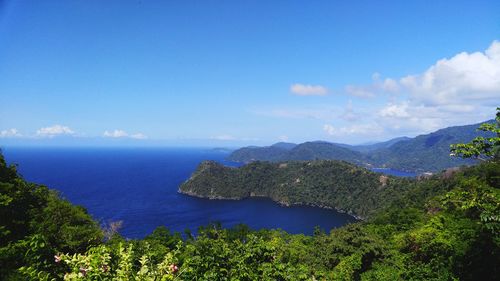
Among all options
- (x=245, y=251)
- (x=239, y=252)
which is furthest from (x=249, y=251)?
(x=239, y=252)

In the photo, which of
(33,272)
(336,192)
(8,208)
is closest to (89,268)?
(33,272)

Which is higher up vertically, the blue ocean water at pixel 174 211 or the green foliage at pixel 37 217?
the green foliage at pixel 37 217

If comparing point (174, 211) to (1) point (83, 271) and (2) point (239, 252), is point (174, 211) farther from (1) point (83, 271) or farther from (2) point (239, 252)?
(1) point (83, 271)

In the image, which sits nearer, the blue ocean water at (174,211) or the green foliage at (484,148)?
the green foliage at (484,148)

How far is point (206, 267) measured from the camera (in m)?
8.16

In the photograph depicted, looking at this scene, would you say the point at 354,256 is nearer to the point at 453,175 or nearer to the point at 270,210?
the point at 453,175

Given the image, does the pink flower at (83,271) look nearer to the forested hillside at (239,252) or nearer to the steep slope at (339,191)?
the forested hillside at (239,252)

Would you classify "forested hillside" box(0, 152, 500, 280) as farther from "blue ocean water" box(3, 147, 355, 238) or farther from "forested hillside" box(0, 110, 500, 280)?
"blue ocean water" box(3, 147, 355, 238)

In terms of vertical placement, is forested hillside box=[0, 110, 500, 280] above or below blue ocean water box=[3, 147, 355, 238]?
above

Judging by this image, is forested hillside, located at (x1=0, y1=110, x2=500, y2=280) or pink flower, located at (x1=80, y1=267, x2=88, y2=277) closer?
pink flower, located at (x1=80, y1=267, x2=88, y2=277)

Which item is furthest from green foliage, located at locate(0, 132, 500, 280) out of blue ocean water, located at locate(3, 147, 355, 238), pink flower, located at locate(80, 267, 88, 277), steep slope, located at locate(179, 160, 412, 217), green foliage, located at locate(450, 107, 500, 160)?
steep slope, located at locate(179, 160, 412, 217)

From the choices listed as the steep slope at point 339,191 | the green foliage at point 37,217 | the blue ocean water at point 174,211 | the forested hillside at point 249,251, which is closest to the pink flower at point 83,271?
the forested hillside at point 249,251

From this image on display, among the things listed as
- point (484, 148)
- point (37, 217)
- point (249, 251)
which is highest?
point (484, 148)

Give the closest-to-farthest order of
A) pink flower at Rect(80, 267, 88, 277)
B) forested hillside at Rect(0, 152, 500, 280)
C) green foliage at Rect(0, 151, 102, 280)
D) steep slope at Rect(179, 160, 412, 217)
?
pink flower at Rect(80, 267, 88, 277) → forested hillside at Rect(0, 152, 500, 280) → green foliage at Rect(0, 151, 102, 280) → steep slope at Rect(179, 160, 412, 217)
